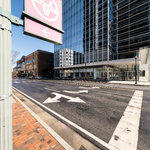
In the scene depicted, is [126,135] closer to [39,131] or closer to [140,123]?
[140,123]

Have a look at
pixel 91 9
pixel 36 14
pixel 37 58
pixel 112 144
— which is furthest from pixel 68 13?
pixel 112 144

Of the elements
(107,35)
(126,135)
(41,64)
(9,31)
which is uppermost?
(107,35)

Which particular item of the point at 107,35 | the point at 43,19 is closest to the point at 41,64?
the point at 107,35

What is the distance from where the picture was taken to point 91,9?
33.6 metres

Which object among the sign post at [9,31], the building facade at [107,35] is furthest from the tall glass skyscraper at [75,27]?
the sign post at [9,31]

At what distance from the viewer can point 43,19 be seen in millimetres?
2234

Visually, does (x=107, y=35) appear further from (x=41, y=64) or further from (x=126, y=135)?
(x=41, y=64)

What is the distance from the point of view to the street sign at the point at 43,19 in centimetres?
196

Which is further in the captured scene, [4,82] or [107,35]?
[107,35]

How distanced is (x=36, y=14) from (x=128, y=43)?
37.9m

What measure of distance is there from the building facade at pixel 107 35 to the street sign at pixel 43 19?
23203 mm

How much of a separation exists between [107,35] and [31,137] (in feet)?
115

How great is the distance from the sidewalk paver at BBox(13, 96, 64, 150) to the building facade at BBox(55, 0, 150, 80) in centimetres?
2391

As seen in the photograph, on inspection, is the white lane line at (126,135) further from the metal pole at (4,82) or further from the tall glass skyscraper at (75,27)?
the tall glass skyscraper at (75,27)
